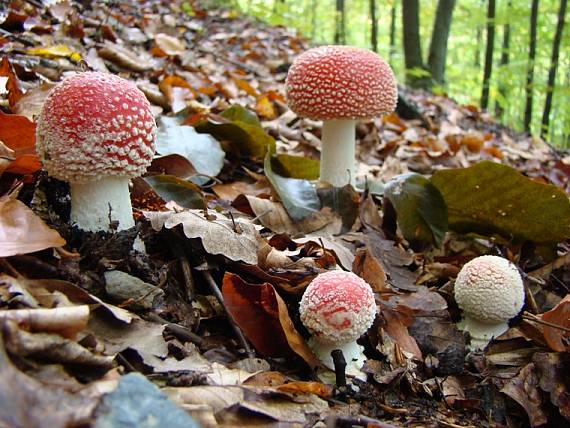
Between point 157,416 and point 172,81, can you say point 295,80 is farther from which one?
point 157,416

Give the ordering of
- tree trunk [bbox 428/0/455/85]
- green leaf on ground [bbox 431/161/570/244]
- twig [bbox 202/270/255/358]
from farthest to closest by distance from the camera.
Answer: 1. tree trunk [bbox 428/0/455/85]
2. green leaf on ground [bbox 431/161/570/244]
3. twig [bbox 202/270/255/358]

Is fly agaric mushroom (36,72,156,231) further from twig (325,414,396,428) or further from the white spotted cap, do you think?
the white spotted cap

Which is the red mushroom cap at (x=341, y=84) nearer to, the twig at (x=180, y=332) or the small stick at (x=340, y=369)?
the small stick at (x=340, y=369)

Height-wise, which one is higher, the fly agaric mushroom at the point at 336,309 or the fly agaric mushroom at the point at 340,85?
the fly agaric mushroom at the point at 340,85

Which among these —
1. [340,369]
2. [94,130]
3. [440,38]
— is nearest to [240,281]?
[340,369]

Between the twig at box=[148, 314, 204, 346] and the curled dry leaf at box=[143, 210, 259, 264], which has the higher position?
the curled dry leaf at box=[143, 210, 259, 264]

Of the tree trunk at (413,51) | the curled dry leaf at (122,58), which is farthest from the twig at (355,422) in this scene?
the tree trunk at (413,51)

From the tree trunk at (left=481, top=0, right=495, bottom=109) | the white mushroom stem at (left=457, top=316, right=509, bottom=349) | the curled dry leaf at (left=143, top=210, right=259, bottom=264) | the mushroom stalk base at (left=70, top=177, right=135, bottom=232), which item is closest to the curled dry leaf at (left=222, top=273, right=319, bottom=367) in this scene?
the curled dry leaf at (left=143, top=210, right=259, bottom=264)
